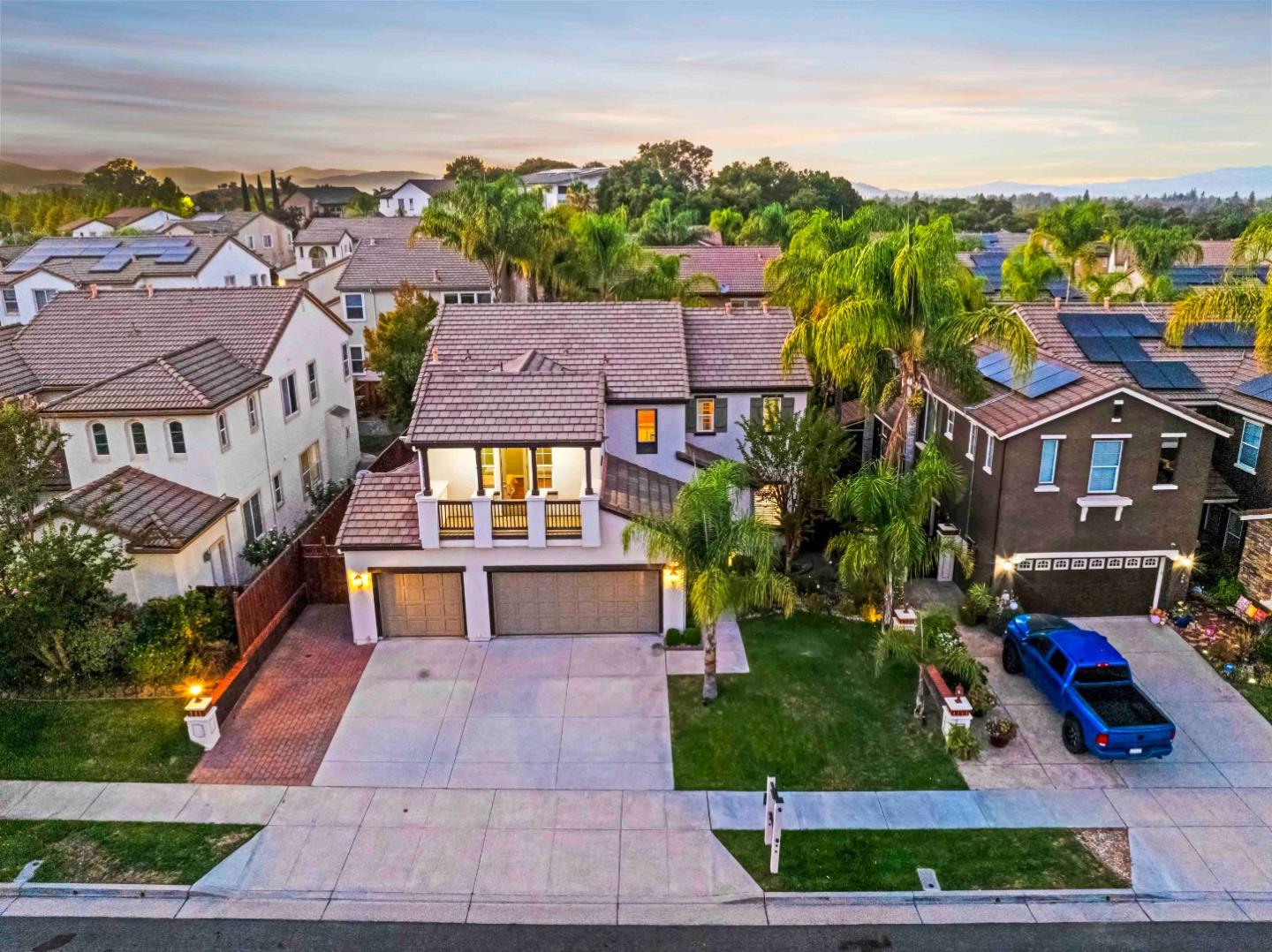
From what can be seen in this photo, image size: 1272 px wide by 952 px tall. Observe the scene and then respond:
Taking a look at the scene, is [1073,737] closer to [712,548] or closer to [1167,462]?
[712,548]

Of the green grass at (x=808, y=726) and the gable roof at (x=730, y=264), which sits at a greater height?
the gable roof at (x=730, y=264)

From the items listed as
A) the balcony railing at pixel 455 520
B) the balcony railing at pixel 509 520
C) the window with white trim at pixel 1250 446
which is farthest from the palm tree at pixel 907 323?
the balcony railing at pixel 455 520

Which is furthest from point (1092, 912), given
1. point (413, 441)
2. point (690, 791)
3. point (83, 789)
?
point (83, 789)

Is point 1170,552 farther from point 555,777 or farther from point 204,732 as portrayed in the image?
point 204,732

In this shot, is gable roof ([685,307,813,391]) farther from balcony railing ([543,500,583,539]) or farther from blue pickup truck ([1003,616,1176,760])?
blue pickup truck ([1003,616,1176,760])

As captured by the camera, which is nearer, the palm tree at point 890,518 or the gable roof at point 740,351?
the palm tree at point 890,518

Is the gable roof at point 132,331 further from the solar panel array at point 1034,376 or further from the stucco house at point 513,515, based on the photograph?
the solar panel array at point 1034,376

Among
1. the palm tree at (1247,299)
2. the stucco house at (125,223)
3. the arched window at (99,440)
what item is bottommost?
the arched window at (99,440)

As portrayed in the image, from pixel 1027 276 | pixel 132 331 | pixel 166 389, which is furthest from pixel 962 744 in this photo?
pixel 1027 276
